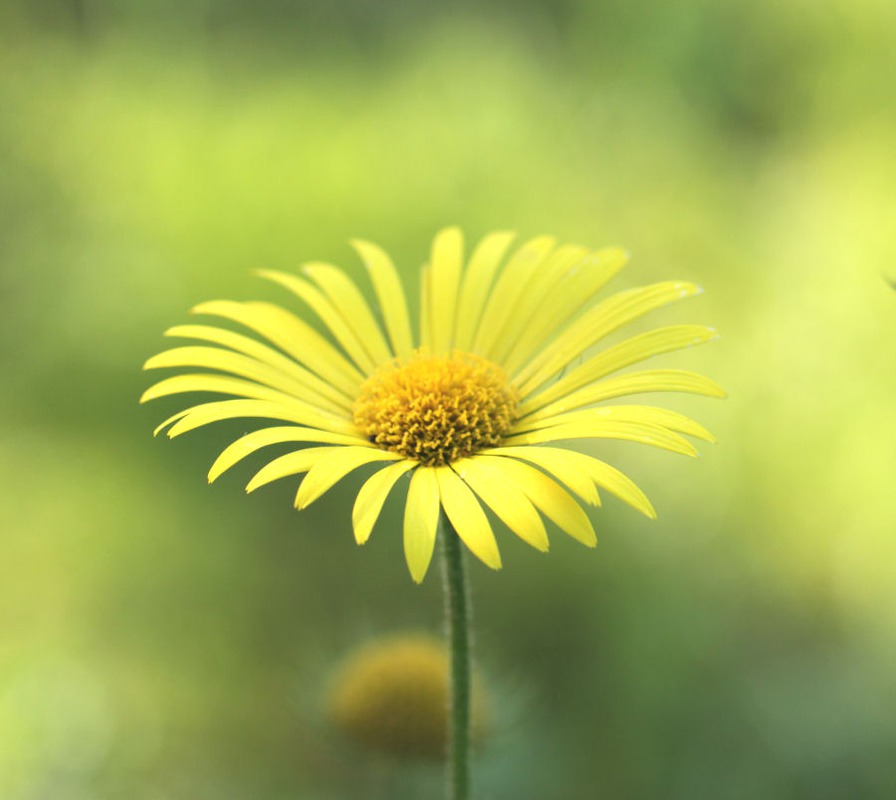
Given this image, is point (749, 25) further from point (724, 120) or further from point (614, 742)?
point (614, 742)

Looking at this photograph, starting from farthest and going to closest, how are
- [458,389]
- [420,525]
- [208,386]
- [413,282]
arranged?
1. [413,282]
2. [458,389]
3. [208,386]
4. [420,525]

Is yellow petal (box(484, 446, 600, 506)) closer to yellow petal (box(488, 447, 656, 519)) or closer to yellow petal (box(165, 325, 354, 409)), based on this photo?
yellow petal (box(488, 447, 656, 519))

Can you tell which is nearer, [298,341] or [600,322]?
[600,322]

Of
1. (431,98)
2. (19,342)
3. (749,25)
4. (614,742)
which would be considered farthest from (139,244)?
(749,25)

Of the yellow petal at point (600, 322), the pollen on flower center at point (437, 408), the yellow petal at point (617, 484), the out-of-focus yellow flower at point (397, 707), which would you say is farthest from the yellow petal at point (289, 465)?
the out-of-focus yellow flower at point (397, 707)

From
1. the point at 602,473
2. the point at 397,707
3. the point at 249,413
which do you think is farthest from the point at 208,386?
the point at 397,707

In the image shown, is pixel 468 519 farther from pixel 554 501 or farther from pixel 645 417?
pixel 645 417

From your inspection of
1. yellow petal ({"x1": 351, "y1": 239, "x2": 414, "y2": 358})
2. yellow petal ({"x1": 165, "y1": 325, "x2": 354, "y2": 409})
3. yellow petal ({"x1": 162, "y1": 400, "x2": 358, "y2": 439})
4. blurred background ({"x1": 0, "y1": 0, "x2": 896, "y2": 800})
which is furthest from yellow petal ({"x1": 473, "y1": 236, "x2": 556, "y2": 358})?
blurred background ({"x1": 0, "y1": 0, "x2": 896, "y2": 800})

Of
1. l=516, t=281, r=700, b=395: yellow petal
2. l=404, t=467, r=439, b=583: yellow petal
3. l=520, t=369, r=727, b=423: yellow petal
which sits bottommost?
l=404, t=467, r=439, b=583: yellow petal

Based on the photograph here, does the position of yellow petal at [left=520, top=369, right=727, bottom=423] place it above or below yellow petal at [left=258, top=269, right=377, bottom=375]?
below
